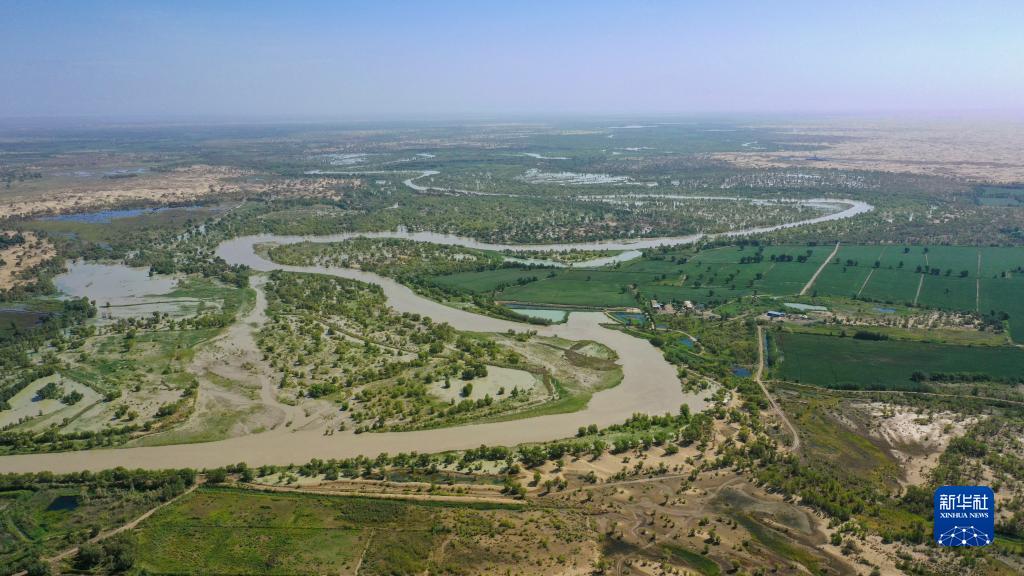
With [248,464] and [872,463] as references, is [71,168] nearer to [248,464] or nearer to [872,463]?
[248,464]

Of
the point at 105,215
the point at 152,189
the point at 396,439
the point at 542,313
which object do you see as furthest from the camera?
the point at 152,189

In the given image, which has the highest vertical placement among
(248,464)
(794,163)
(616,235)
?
(794,163)

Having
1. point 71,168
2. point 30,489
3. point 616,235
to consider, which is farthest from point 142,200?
point 30,489

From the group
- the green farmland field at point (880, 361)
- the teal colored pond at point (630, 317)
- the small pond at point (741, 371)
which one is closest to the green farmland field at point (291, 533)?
the small pond at point (741, 371)

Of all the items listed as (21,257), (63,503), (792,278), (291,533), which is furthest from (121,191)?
(792,278)

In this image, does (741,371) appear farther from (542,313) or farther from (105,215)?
(105,215)

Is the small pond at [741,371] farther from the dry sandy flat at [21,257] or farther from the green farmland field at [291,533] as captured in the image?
the dry sandy flat at [21,257]

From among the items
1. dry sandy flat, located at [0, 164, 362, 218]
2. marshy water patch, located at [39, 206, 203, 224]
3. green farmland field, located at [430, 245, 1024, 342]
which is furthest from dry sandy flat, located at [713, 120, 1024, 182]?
marshy water patch, located at [39, 206, 203, 224]
